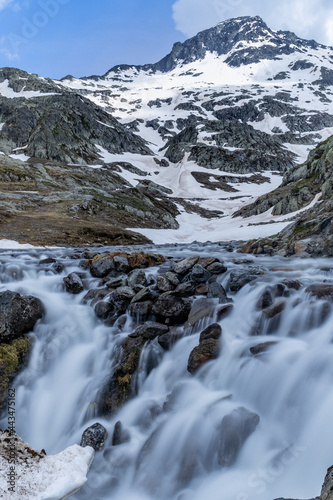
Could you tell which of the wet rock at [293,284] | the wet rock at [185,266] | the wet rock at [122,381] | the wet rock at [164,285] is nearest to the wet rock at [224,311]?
the wet rock at [293,284]

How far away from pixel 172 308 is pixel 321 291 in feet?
13.9

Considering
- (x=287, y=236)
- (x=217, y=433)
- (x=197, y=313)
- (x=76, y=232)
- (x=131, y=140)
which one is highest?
(x=131, y=140)

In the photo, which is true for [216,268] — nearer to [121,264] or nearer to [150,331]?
[121,264]

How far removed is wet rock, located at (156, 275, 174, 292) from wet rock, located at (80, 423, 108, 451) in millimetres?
4779

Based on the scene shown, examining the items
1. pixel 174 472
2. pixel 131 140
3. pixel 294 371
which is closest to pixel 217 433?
pixel 174 472

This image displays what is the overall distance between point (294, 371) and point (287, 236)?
44.6 ft

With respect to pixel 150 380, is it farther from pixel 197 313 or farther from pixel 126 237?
pixel 126 237

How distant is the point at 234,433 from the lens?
5211mm

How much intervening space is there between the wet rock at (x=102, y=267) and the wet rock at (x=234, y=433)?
26.8ft

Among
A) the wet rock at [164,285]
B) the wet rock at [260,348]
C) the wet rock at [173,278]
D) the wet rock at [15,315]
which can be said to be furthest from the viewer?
the wet rock at [173,278]

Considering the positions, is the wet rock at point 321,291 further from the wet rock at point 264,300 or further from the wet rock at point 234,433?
the wet rock at point 234,433

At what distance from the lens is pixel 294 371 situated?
237 inches

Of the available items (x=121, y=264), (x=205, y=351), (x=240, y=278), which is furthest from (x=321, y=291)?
(x=121, y=264)

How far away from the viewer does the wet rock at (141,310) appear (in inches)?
352
